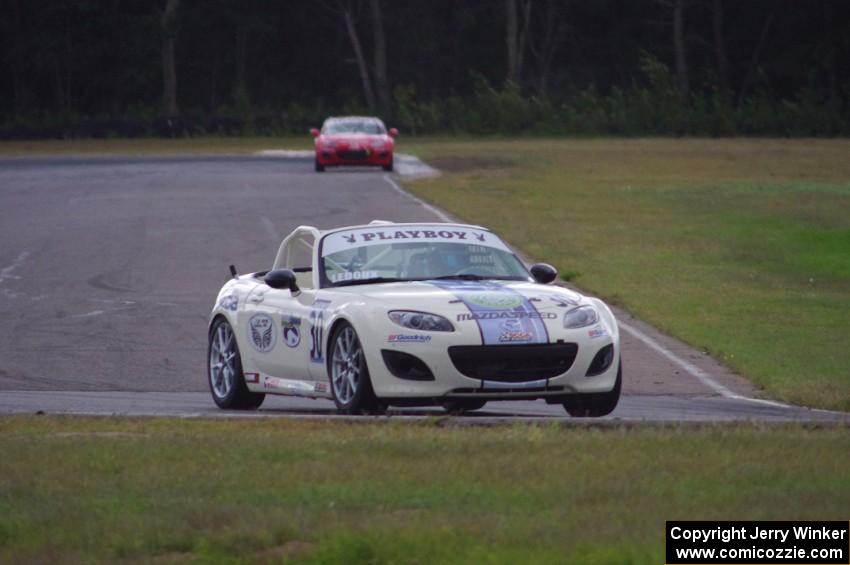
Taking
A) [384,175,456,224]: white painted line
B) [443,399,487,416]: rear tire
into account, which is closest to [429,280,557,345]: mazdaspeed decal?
[443,399,487,416]: rear tire

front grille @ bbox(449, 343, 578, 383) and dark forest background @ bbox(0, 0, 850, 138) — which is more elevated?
front grille @ bbox(449, 343, 578, 383)

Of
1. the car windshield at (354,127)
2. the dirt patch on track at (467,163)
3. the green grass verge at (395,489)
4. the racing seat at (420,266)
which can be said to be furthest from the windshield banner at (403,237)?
the car windshield at (354,127)

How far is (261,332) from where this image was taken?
12391 mm

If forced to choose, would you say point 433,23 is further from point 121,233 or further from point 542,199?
point 121,233

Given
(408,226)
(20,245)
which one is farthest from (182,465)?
(20,245)

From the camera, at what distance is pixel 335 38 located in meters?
103

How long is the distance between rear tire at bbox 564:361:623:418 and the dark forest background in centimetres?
6687

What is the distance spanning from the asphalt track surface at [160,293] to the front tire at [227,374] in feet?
0.61

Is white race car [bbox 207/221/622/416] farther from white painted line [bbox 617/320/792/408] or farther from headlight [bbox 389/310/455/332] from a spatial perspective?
white painted line [bbox 617/320/792/408]

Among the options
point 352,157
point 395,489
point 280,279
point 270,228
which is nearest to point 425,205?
point 270,228

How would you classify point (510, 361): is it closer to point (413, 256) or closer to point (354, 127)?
point (413, 256)

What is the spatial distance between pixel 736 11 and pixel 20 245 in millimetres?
77363

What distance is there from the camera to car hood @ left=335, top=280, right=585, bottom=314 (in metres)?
10.9

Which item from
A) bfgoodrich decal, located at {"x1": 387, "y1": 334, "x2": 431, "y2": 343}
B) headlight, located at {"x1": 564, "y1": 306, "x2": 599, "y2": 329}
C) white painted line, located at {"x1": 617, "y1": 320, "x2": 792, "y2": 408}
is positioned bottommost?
white painted line, located at {"x1": 617, "y1": 320, "x2": 792, "y2": 408}
